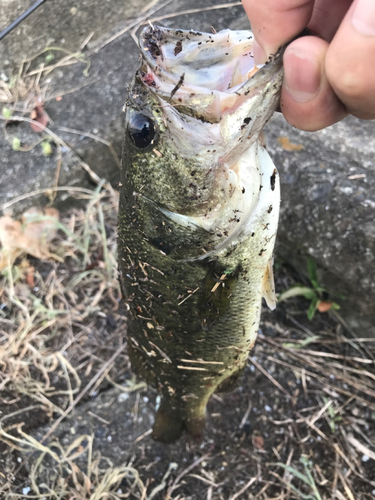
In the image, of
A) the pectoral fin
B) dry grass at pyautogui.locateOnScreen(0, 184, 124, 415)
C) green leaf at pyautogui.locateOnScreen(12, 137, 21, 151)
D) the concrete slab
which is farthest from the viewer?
green leaf at pyautogui.locateOnScreen(12, 137, 21, 151)

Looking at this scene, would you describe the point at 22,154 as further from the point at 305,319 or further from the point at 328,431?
the point at 328,431

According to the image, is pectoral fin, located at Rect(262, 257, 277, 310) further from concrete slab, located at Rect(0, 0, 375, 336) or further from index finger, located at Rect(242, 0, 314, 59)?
concrete slab, located at Rect(0, 0, 375, 336)

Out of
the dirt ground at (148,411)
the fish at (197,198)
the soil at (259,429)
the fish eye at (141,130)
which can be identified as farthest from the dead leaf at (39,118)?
the fish eye at (141,130)

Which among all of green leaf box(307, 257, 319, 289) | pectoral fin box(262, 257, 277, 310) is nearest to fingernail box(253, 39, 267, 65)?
pectoral fin box(262, 257, 277, 310)

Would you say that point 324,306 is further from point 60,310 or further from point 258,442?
point 60,310

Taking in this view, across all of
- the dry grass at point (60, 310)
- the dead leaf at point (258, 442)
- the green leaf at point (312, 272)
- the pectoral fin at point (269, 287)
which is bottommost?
the dead leaf at point (258, 442)

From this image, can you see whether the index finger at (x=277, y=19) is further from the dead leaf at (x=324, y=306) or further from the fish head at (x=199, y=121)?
the dead leaf at (x=324, y=306)
